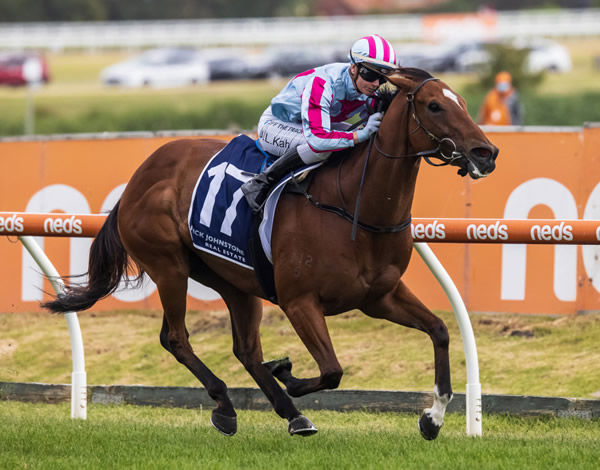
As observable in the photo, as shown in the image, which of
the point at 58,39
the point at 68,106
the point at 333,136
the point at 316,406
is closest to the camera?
the point at 333,136

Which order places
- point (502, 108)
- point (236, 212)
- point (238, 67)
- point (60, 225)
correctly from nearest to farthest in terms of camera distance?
point (236, 212)
point (60, 225)
point (502, 108)
point (238, 67)

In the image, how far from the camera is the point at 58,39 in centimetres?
4525

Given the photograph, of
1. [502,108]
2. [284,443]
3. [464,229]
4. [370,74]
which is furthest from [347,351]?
[502,108]

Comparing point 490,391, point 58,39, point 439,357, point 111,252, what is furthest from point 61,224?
point 58,39

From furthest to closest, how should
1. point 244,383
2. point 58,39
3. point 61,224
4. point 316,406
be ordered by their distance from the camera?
point 58,39
point 244,383
point 316,406
point 61,224

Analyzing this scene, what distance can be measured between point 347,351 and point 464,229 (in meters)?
2.25

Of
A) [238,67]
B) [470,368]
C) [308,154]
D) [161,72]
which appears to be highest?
[308,154]

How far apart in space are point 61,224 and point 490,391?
290cm

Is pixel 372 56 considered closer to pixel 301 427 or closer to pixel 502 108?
pixel 301 427

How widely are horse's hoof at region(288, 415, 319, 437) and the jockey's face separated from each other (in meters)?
1.64

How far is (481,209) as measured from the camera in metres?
7.75

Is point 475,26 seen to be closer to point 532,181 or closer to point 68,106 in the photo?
point 68,106

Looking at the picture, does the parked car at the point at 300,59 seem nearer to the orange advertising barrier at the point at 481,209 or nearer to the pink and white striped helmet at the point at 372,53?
the orange advertising barrier at the point at 481,209

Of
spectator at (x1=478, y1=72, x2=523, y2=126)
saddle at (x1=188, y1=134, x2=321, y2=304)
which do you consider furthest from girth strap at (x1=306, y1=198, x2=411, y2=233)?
spectator at (x1=478, y1=72, x2=523, y2=126)
